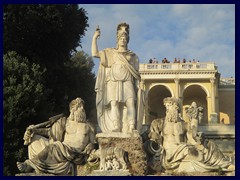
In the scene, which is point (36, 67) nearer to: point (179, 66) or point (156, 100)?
point (179, 66)

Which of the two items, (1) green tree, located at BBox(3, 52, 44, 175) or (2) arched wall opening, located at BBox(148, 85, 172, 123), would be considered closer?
(1) green tree, located at BBox(3, 52, 44, 175)

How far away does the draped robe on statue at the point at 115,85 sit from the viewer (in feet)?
38.7

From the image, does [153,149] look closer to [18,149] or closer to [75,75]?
[18,149]

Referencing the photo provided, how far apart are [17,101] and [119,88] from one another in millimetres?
7401

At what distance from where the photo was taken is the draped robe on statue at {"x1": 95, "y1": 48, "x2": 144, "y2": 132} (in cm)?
1179

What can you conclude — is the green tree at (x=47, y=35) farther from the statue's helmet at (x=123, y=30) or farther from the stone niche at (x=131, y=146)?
the stone niche at (x=131, y=146)

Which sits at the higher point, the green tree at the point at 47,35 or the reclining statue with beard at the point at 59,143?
the green tree at the point at 47,35

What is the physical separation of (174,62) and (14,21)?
30524 mm

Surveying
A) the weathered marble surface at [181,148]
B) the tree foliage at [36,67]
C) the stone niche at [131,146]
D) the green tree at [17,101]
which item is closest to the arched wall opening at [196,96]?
the tree foliage at [36,67]

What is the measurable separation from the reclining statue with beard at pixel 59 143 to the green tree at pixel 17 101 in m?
5.76

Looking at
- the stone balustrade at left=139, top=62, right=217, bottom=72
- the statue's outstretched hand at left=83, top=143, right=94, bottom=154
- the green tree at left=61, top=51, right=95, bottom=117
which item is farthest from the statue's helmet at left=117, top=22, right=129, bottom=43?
the stone balustrade at left=139, top=62, right=217, bottom=72

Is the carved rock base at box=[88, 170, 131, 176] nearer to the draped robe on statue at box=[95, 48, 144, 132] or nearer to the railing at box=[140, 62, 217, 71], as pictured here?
the draped robe on statue at box=[95, 48, 144, 132]

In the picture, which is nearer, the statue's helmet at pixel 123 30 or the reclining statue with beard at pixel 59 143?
the reclining statue with beard at pixel 59 143

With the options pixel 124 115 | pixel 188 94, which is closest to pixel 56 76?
pixel 124 115
